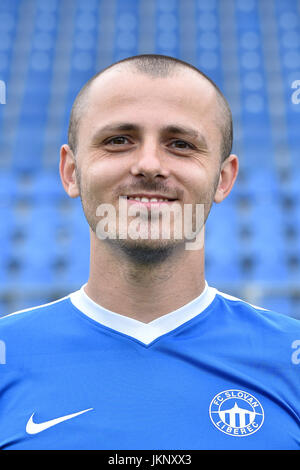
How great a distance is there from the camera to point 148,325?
63.5 inches

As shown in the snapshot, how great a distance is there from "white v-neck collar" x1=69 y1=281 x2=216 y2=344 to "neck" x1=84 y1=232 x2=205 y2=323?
16 millimetres

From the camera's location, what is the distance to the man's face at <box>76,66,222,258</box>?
4.82 ft

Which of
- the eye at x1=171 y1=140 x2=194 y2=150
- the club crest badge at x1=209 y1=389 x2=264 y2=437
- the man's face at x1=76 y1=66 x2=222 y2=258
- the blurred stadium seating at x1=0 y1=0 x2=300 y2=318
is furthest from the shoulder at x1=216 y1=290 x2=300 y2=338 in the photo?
the blurred stadium seating at x1=0 y1=0 x2=300 y2=318

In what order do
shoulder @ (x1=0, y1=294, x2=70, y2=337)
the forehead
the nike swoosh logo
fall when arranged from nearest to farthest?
the nike swoosh logo < the forehead < shoulder @ (x1=0, y1=294, x2=70, y2=337)

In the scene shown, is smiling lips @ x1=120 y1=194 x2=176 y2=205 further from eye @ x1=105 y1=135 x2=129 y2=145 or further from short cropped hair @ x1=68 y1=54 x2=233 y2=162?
short cropped hair @ x1=68 y1=54 x2=233 y2=162

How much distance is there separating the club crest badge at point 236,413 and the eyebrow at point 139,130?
722 mm

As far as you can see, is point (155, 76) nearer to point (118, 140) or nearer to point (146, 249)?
point (118, 140)

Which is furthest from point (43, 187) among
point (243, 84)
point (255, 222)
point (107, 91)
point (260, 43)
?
point (107, 91)

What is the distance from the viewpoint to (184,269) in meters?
1.63

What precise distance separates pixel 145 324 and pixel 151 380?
0.59 feet

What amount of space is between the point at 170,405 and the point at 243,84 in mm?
10876

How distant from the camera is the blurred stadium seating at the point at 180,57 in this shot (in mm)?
7750

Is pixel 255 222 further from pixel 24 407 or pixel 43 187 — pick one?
pixel 24 407

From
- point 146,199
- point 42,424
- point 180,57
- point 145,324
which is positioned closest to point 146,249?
point 146,199
